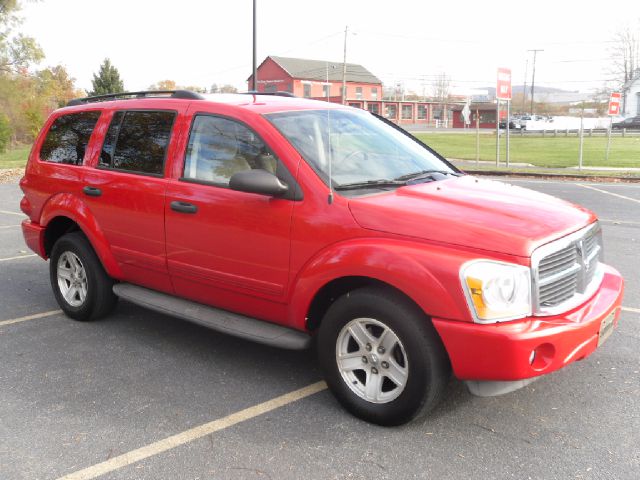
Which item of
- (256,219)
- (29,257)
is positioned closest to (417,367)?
(256,219)

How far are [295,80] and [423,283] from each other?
3415 inches

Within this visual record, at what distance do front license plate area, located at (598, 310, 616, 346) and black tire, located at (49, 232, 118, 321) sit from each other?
12.2ft

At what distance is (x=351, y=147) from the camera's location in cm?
407

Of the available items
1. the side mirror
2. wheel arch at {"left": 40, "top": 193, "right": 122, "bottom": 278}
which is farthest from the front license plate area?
wheel arch at {"left": 40, "top": 193, "right": 122, "bottom": 278}

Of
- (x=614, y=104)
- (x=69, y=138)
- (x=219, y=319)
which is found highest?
(x=614, y=104)

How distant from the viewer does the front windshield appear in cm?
384

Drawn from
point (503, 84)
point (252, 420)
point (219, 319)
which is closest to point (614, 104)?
point (503, 84)

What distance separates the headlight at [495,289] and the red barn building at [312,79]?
276 feet

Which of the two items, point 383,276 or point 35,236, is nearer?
point 383,276

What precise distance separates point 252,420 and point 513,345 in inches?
60.1

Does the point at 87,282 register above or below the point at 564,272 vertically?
below

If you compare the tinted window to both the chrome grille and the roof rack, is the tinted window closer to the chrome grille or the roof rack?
the roof rack

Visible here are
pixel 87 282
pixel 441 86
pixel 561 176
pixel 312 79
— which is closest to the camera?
pixel 87 282

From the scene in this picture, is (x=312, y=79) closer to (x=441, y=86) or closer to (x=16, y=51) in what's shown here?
(x=441, y=86)
